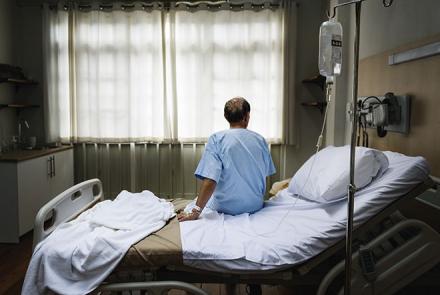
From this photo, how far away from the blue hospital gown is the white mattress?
0.24 metres

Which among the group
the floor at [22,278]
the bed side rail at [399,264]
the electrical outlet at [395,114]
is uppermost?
the electrical outlet at [395,114]

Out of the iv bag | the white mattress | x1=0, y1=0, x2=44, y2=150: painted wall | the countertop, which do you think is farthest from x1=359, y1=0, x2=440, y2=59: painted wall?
x1=0, y1=0, x2=44, y2=150: painted wall

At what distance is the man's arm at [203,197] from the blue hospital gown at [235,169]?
5cm

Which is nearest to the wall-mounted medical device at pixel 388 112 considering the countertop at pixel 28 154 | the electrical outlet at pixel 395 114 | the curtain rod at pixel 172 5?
the electrical outlet at pixel 395 114

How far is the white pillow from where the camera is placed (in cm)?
163

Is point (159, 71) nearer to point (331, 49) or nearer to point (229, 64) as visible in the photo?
point (229, 64)

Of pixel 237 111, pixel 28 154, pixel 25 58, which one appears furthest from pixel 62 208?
pixel 25 58

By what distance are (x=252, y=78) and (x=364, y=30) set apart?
1250 mm

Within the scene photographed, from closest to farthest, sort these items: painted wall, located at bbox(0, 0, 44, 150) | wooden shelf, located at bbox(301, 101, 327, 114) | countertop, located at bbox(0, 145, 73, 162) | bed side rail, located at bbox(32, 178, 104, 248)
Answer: bed side rail, located at bbox(32, 178, 104, 248) < countertop, located at bbox(0, 145, 73, 162) < wooden shelf, located at bbox(301, 101, 327, 114) < painted wall, located at bbox(0, 0, 44, 150)

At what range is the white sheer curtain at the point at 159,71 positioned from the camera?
365 centimetres

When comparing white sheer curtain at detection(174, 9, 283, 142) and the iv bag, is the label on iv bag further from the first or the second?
white sheer curtain at detection(174, 9, 283, 142)

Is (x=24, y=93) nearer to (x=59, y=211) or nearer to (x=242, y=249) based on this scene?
(x=59, y=211)

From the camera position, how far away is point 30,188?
3125 millimetres

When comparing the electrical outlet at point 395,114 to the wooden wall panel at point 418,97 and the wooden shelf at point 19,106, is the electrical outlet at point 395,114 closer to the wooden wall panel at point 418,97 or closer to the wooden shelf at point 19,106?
the wooden wall panel at point 418,97
